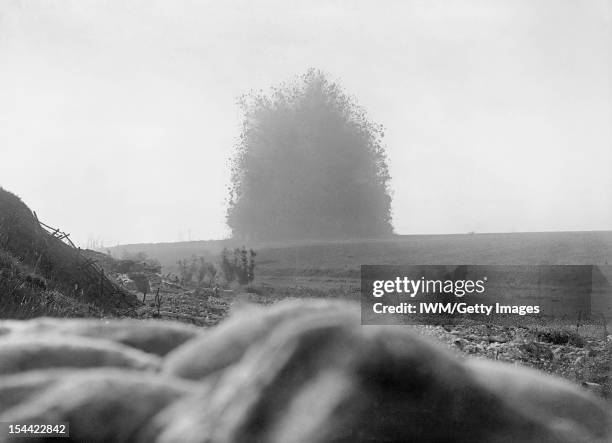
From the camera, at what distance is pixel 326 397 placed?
3.22ft

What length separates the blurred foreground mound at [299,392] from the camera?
981 millimetres

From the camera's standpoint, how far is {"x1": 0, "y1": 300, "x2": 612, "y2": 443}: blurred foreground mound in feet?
3.22

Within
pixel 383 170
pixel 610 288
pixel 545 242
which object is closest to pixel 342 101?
pixel 383 170

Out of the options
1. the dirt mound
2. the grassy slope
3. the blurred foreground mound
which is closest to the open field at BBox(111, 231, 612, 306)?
the grassy slope

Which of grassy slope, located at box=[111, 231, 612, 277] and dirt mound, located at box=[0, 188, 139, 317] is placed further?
grassy slope, located at box=[111, 231, 612, 277]

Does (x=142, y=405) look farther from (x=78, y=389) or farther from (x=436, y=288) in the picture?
(x=436, y=288)

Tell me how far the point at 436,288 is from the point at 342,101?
1649 inches

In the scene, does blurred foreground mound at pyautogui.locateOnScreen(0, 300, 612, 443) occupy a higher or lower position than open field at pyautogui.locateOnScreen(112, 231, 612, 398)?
higher

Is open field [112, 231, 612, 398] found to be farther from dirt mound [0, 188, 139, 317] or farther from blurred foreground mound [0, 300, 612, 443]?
blurred foreground mound [0, 300, 612, 443]

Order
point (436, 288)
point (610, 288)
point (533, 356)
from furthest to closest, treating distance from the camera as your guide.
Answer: point (610, 288)
point (436, 288)
point (533, 356)

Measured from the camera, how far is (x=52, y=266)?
11984 mm

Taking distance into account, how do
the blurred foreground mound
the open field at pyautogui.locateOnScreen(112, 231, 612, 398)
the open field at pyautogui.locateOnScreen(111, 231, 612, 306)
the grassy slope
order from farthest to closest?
the grassy slope < the open field at pyautogui.locateOnScreen(111, 231, 612, 306) < the open field at pyautogui.locateOnScreen(112, 231, 612, 398) < the blurred foreground mound

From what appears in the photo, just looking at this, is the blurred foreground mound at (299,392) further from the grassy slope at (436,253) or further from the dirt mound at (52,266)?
the grassy slope at (436,253)

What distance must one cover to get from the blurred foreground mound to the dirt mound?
8360 mm
